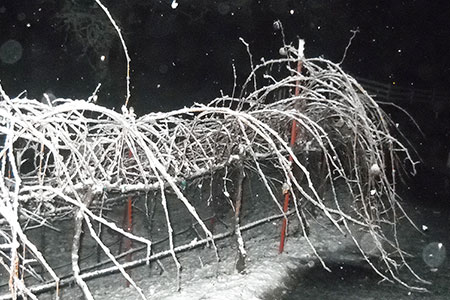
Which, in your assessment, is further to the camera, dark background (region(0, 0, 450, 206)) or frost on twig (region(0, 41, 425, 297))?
dark background (region(0, 0, 450, 206))

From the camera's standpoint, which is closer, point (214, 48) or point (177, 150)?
point (177, 150)

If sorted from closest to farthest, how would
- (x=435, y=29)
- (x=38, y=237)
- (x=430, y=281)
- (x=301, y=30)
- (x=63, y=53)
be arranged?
1. (x=430, y=281)
2. (x=38, y=237)
3. (x=63, y=53)
4. (x=301, y=30)
5. (x=435, y=29)

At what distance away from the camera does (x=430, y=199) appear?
1096 centimetres

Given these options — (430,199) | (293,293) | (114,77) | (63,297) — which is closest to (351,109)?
(293,293)

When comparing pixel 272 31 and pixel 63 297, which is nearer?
pixel 63 297

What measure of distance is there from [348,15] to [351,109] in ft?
48.6

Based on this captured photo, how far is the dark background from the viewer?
14.9m

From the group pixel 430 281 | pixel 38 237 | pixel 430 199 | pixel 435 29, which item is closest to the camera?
pixel 430 281

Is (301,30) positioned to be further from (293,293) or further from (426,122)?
(293,293)

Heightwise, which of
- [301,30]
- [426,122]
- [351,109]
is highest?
[301,30]

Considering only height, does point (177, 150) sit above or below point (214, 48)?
below

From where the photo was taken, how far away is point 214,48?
19.7m

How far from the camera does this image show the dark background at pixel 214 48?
48.8ft

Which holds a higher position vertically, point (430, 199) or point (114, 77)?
point (114, 77)
